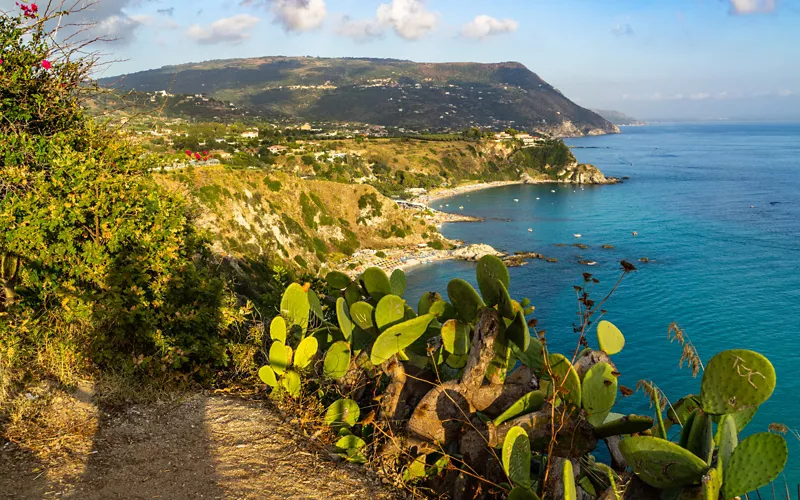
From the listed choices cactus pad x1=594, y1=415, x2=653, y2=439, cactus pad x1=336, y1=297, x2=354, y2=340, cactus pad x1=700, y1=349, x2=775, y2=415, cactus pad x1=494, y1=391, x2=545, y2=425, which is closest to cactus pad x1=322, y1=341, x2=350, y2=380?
cactus pad x1=336, y1=297, x2=354, y2=340

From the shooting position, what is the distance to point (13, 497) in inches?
183

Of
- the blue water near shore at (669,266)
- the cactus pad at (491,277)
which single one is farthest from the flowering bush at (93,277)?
the blue water near shore at (669,266)

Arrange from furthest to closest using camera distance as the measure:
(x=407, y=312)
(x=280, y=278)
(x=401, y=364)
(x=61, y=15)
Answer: (x=280, y=278) → (x=61, y=15) → (x=407, y=312) → (x=401, y=364)

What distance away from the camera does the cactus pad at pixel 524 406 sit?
489 cm

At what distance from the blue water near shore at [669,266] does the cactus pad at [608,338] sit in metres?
20.1

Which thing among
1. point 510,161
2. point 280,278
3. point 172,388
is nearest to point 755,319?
point 280,278

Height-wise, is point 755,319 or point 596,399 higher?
point 596,399

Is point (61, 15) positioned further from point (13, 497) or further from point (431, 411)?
point (431, 411)

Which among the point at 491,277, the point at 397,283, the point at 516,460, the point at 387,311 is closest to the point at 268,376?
the point at 387,311

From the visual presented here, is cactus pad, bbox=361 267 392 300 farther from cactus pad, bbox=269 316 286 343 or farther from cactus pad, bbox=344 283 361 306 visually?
cactus pad, bbox=269 316 286 343

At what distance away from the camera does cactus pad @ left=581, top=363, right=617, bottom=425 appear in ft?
14.8

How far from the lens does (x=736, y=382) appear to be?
405 cm

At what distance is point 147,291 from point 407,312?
3586 mm

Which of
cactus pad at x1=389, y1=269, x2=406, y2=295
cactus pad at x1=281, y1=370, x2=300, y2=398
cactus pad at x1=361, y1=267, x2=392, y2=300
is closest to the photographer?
cactus pad at x1=281, y1=370, x2=300, y2=398
